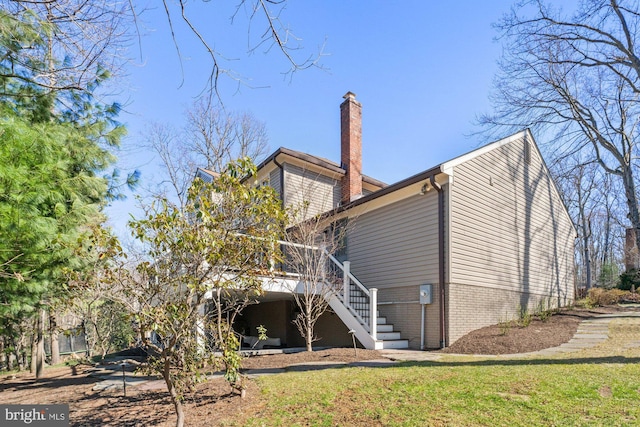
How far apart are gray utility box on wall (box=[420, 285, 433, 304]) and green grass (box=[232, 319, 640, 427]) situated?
120 inches

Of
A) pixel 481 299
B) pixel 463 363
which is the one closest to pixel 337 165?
pixel 481 299

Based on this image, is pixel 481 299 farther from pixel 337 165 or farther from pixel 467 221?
pixel 337 165

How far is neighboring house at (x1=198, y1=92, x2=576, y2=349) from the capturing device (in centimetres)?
993

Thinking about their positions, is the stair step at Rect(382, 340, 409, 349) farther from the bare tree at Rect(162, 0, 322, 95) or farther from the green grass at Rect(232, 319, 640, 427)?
the bare tree at Rect(162, 0, 322, 95)

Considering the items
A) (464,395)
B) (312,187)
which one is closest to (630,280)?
(312,187)

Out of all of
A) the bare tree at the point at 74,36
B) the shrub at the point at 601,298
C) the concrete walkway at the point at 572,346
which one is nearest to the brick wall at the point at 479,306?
the concrete walkway at the point at 572,346

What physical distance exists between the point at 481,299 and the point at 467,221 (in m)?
2.11

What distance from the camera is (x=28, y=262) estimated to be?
6.12 meters

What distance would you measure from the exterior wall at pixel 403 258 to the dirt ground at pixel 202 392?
137 cm

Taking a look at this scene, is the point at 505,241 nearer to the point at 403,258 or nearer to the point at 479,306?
the point at 479,306

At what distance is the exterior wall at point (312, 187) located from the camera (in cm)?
1486

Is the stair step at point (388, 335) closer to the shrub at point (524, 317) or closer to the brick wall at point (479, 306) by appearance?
the brick wall at point (479, 306)

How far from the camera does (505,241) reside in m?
12.1

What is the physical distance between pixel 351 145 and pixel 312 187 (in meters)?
2.16
